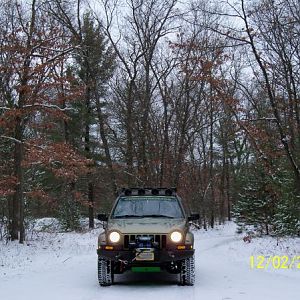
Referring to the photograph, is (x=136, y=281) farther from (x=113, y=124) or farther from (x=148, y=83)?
(x=113, y=124)

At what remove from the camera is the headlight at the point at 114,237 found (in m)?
8.94

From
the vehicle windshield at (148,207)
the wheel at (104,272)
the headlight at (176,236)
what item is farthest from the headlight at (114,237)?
the vehicle windshield at (148,207)

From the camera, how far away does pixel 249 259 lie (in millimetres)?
13281

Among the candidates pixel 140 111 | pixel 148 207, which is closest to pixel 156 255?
pixel 148 207

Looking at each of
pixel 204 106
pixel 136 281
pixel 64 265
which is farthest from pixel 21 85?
pixel 204 106

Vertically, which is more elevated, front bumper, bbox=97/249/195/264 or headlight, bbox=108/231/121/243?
headlight, bbox=108/231/121/243

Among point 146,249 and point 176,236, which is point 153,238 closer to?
point 146,249

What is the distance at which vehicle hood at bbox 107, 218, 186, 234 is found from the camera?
29.4ft

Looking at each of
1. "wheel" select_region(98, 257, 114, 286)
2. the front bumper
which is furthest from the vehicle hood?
"wheel" select_region(98, 257, 114, 286)

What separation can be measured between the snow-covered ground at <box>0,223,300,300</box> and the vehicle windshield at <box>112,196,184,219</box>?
54.2 inches

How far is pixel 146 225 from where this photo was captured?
361 inches

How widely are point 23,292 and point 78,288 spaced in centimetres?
103

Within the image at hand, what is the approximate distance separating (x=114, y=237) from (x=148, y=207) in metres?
1.80

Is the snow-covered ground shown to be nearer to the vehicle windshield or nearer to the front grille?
the front grille
